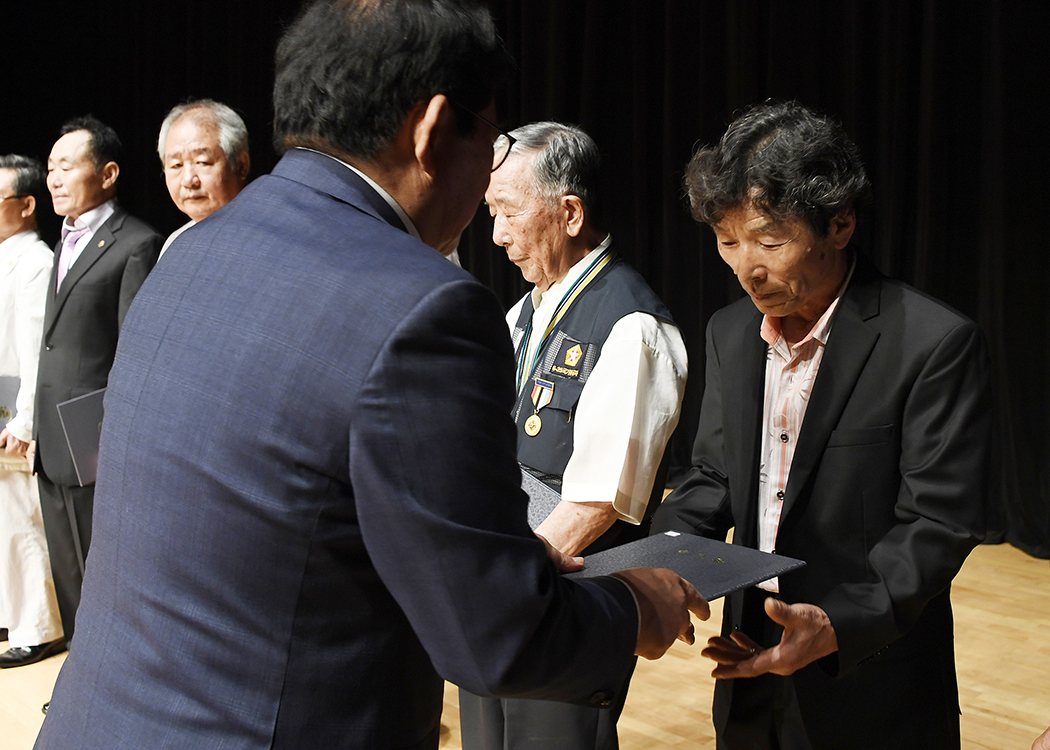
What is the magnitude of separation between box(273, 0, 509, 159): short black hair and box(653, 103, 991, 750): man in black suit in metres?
0.67

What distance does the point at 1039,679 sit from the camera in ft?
10.3

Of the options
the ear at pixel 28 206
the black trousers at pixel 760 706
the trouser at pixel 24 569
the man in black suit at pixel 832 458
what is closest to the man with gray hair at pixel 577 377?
the man in black suit at pixel 832 458

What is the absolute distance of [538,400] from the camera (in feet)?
6.26

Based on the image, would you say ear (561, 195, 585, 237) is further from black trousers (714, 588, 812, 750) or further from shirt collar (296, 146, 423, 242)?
shirt collar (296, 146, 423, 242)

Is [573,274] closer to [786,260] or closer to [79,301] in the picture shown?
[786,260]

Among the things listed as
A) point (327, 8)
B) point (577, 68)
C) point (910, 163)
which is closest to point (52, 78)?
point (577, 68)

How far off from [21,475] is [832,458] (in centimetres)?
318

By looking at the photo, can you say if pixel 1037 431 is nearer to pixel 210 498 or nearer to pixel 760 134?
pixel 760 134

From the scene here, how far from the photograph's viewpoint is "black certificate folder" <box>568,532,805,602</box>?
1167 millimetres

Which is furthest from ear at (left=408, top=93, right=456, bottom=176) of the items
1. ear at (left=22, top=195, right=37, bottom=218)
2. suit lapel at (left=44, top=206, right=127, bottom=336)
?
ear at (left=22, top=195, right=37, bottom=218)

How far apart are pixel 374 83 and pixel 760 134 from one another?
785 millimetres

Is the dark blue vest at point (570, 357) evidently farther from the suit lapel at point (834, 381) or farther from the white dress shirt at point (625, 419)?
the suit lapel at point (834, 381)

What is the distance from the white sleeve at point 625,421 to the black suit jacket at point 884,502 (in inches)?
9.8

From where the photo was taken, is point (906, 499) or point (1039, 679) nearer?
point (906, 499)
